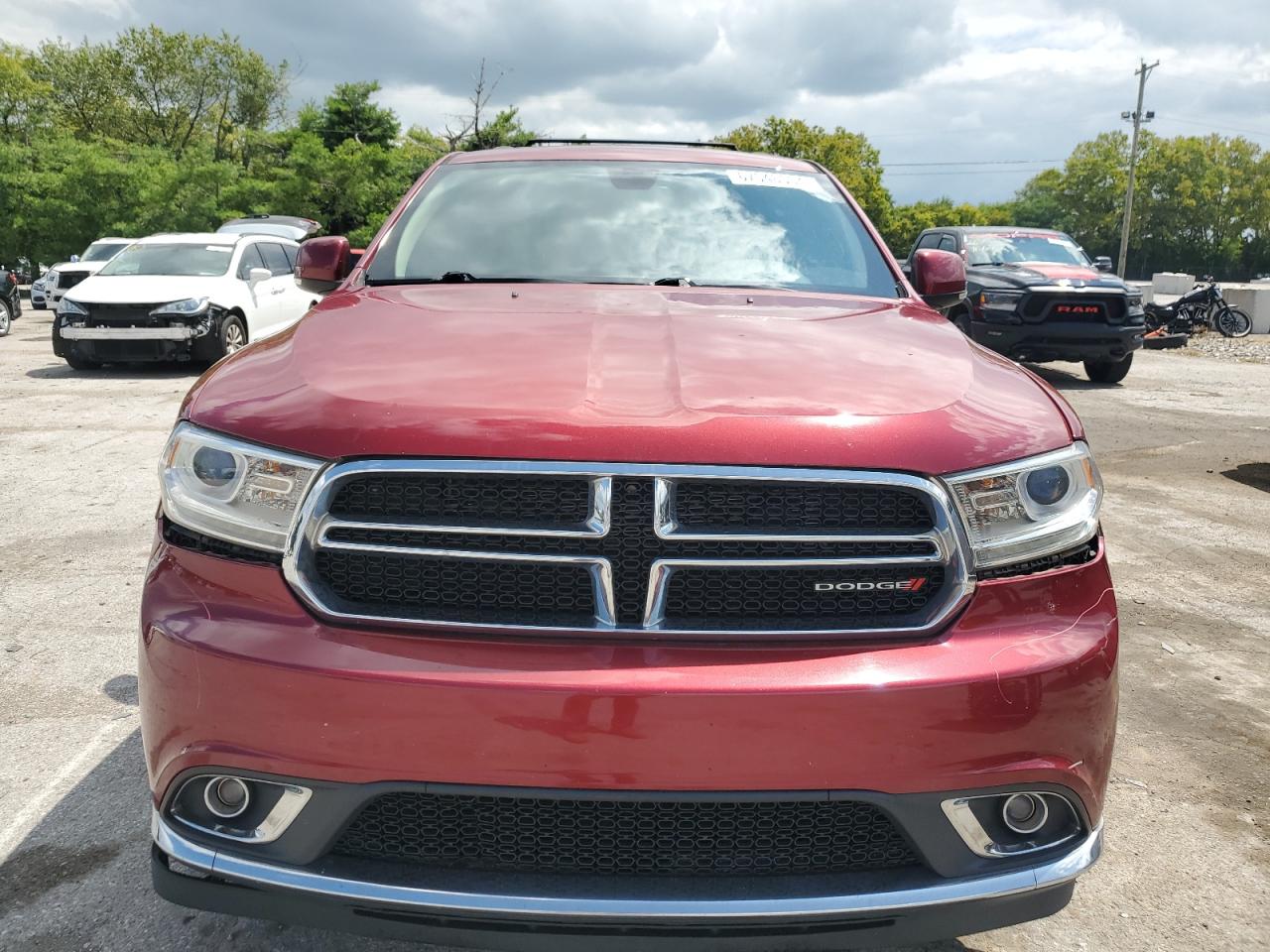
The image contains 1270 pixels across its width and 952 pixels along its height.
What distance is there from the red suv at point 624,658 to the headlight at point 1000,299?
11.5 m

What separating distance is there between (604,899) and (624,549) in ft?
1.83

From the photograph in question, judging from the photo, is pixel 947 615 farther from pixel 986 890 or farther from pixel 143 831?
pixel 143 831

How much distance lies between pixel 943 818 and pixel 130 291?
13.3 m

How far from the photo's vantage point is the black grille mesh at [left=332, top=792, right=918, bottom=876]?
1.75 m

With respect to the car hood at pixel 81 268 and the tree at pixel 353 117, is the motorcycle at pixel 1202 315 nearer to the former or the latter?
the car hood at pixel 81 268

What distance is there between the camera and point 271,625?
1766 mm

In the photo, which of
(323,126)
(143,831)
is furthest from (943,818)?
(323,126)

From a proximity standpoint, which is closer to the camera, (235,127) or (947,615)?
(947,615)

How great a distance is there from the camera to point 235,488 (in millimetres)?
1860

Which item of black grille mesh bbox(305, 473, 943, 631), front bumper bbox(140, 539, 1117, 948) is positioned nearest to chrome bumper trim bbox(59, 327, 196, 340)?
front bumper bbox(140, 539, 1117, 948)

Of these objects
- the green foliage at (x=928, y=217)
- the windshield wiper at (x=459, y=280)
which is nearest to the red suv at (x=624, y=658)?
the windshield wiper at (x=459, y=280)

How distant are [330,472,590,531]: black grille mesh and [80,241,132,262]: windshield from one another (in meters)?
22.7

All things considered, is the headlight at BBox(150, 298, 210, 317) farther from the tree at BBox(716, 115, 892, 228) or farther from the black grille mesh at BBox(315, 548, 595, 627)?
the tree at BBox(716, 115, 892, 228)

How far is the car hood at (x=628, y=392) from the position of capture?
1784 mm
